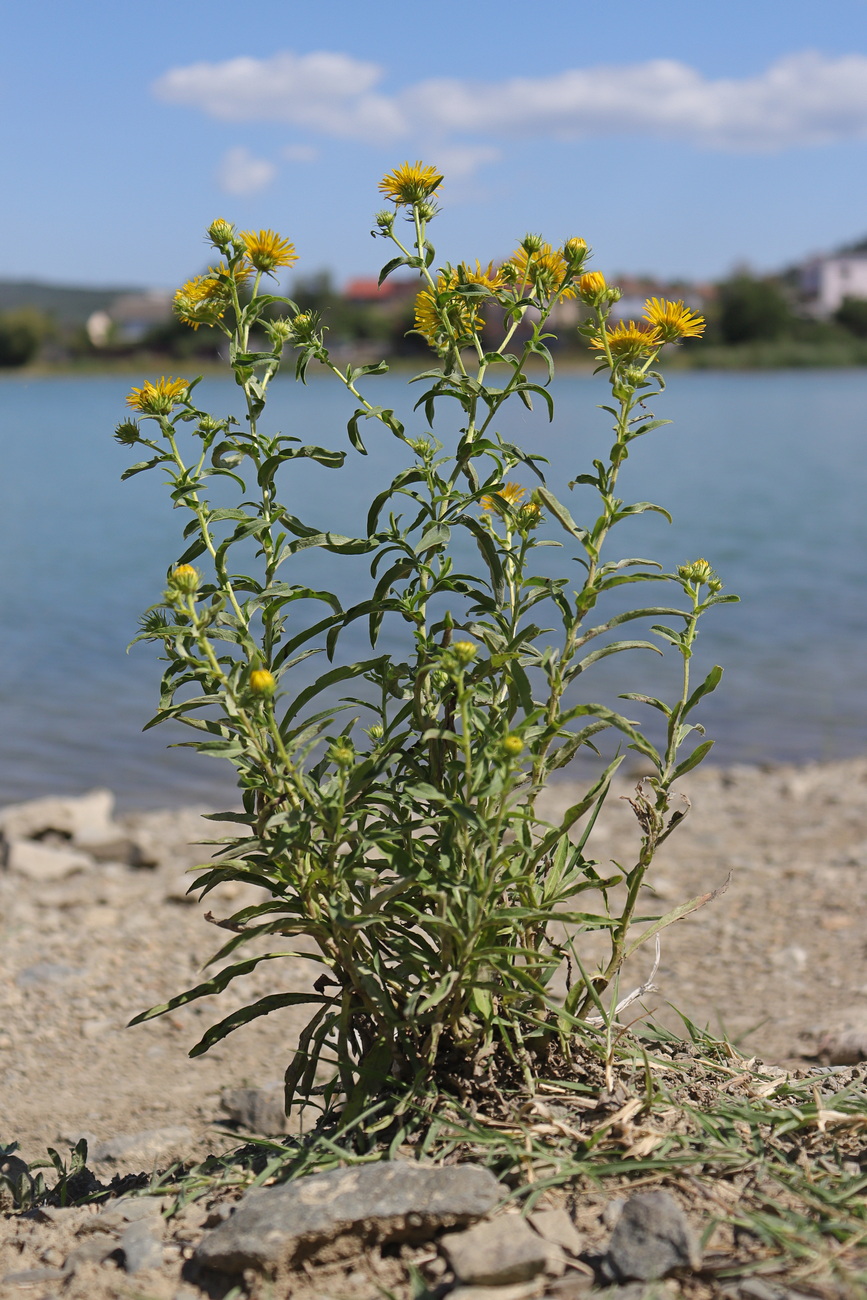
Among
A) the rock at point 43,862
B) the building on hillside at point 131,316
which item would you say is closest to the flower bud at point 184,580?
the rock at point 43,862

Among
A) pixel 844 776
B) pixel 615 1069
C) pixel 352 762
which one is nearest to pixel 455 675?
pixel 352 762

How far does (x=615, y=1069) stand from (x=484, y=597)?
0.95m

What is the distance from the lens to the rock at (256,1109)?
3033 mm

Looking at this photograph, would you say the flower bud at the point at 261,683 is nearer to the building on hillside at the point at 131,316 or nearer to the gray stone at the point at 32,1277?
the gray stone at the point at 32,1277

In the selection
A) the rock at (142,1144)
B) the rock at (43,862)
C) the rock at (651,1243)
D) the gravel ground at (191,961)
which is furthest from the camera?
the rock at (43,862)

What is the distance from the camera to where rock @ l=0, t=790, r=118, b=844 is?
5.68 metres

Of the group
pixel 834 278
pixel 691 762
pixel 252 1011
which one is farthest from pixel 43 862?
pixel 834 278

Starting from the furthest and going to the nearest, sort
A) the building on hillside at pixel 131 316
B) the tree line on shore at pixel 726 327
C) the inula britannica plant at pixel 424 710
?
the tree line on shore at pixel 726 327, the building on hillside at pixel 131 316, the inula britannica plant at pixel 424 710

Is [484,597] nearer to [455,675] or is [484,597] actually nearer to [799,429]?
[455,675]

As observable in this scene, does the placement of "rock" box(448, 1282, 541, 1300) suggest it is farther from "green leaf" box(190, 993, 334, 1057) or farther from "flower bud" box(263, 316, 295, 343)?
"flower bud" box(263, 316, 295, 343)

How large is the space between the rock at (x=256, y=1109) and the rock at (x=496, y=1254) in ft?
4.51

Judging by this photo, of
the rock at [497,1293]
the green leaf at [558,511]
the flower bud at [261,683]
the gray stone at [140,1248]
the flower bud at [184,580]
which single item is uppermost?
the green leaf at [558,511]

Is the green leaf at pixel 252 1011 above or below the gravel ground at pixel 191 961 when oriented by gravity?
above

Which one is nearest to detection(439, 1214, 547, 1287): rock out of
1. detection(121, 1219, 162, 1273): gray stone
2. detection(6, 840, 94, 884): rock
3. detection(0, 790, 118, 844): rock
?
detection(121, 1219, 162, 1273): gray stone
